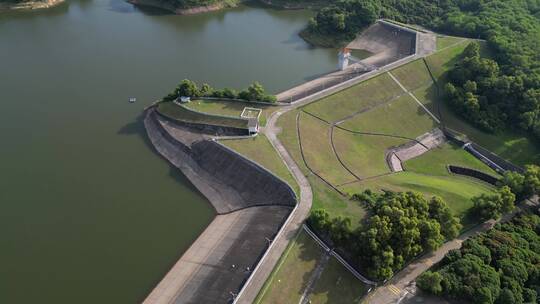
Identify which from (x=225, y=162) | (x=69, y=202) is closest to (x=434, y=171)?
(x=225, y=162)

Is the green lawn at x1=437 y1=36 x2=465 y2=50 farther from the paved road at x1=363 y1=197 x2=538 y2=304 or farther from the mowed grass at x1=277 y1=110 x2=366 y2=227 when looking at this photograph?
the paved road at x1=363 y1=197 x2=538 y2=304

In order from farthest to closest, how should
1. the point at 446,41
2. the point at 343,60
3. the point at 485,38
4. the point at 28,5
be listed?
the point at 28,5 < the point at 485,38 < the point at 446,41 < the point at 343,60

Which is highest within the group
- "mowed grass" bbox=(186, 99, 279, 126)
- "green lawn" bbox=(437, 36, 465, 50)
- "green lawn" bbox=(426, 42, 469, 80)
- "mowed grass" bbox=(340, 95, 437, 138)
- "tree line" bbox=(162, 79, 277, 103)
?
"green lawn" bbox=(437, 36, 465, 50)

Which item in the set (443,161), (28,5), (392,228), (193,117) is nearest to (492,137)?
(443,161)

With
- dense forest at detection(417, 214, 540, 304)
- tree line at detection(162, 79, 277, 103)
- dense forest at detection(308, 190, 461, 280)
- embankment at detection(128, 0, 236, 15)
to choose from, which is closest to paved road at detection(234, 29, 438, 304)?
dense forest at detection(308, 190, 461, 280)

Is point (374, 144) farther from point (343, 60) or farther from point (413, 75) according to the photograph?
point (343, 60)

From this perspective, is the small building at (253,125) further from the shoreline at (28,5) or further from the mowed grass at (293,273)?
the shoreline at (28,5)
